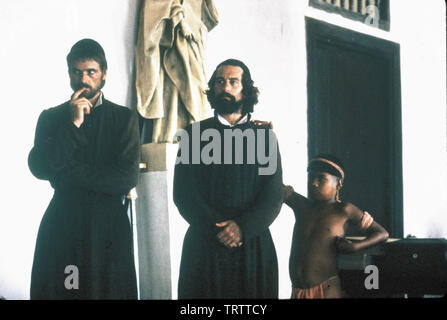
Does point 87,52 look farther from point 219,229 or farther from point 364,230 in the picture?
point 364,230

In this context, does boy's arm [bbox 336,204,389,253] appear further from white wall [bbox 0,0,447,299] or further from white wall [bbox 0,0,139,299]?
white wall [bbox 0,0,139,299]

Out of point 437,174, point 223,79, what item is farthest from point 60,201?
point 437,174

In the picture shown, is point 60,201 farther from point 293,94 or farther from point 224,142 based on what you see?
point 293,94

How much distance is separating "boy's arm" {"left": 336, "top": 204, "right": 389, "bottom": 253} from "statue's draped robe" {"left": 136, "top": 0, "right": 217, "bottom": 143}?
1.23 m

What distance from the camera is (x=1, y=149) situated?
4.32m

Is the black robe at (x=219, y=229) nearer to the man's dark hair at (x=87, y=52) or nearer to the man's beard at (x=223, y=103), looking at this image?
the man's beard at (x=223, y=103)

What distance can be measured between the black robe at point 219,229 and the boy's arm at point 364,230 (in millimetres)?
515

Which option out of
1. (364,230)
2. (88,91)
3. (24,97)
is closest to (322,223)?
(364,230)


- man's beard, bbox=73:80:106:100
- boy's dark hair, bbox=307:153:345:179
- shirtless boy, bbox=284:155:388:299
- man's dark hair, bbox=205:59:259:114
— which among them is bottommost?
shirtless boy, bbox=284:155:388:299

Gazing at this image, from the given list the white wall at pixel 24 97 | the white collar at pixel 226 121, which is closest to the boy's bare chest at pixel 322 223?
the white collar at pixel 226 121

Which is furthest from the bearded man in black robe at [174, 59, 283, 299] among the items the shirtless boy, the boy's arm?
the boy's arm

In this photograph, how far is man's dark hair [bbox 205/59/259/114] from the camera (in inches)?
197

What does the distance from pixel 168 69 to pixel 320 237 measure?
1.47 meters

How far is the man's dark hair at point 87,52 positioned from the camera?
4.55 meters
